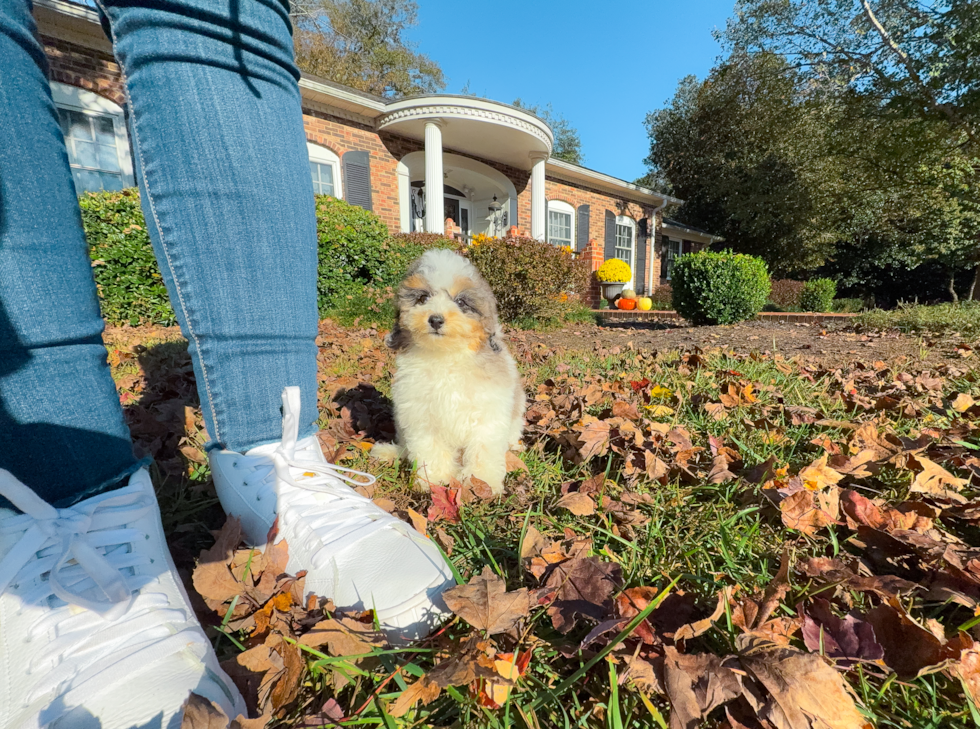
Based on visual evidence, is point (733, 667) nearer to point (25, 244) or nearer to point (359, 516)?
point (359, 516)

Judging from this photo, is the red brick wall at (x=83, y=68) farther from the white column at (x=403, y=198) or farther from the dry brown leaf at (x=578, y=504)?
the dry brown leaf at (x=578, y=504)

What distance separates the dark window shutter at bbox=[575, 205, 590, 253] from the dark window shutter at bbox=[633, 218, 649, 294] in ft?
→ 14.0

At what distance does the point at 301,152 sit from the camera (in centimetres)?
168

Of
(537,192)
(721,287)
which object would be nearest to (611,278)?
(537,192)

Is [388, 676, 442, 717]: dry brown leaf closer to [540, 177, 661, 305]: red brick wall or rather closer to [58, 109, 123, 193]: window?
[58, 109, 123, 193]: window

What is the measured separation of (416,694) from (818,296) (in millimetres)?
24073

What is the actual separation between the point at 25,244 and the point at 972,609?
2.62 meters

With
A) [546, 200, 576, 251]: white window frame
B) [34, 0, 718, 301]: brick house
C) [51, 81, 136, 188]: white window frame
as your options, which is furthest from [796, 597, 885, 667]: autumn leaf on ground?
[546, 200, 576, 251]: white window frame

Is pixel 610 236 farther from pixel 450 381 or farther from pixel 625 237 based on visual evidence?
pixel 450 381

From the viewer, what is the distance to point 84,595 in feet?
3.56

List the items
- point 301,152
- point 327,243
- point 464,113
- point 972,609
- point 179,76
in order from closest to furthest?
point 972,609, point 179,76, point 301,152, point 327,243, point 464,113

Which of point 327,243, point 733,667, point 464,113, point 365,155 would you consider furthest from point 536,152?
point 733,667

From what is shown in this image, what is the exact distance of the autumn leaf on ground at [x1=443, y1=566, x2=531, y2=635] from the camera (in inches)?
41.8

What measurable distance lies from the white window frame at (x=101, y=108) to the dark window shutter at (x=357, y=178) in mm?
4922
